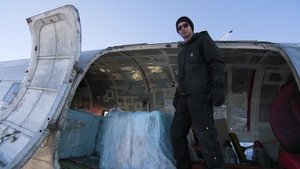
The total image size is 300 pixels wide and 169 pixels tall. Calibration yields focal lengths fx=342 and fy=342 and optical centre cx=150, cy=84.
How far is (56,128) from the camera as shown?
352 cm

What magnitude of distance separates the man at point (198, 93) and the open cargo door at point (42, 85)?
3.93 feet

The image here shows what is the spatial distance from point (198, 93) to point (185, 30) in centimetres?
72

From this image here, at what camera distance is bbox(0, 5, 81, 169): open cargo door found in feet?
11.5

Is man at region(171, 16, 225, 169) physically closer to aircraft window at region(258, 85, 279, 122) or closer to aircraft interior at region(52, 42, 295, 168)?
aircraft interior at region(52, 42, 295, 168)

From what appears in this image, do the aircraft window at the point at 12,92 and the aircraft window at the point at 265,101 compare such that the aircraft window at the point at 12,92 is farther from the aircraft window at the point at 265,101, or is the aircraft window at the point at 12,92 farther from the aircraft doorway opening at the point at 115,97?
the aircraft window at the point at 265,101

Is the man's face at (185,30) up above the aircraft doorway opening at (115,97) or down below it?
above

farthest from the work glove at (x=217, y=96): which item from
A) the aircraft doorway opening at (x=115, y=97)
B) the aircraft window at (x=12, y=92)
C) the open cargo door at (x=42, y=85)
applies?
the aircraft window at (x=12, y=92)

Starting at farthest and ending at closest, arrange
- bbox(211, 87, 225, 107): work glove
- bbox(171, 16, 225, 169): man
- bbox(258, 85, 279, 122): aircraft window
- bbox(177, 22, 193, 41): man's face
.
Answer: bbox(258, 85, 279, 122): aircraft window → bbox(177, 22, 193, 41): man's face → bbox(171, 16, 225, 169): man → bbox(211, 87, 225, 107): work glove

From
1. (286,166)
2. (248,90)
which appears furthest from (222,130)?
(286,166)

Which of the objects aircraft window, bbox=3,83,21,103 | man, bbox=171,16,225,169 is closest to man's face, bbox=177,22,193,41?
man, bbox=171,16,225,169

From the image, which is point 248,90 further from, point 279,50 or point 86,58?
point 86,58

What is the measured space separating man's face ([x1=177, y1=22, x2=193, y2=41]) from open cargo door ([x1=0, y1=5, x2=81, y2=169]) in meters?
1.11

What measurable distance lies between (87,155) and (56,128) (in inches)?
63.2

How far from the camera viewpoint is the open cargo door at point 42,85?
350 centimetres
